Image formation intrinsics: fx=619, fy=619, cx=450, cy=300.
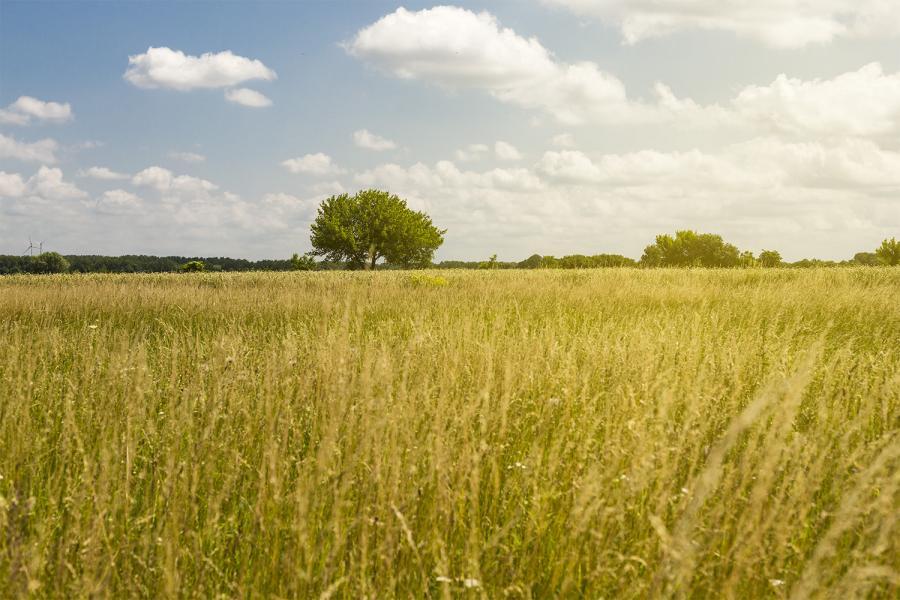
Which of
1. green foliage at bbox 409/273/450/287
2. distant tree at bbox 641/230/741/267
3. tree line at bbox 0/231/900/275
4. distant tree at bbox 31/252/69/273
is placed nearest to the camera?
green foliage at bbox 409/273/450/287

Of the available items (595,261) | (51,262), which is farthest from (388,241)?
(51,262)

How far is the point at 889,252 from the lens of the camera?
31.7m

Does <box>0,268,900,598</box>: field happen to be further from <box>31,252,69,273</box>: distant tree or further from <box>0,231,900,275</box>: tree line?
<box>31,252,69,273</box>: distant tree

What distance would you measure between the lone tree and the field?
4948cm

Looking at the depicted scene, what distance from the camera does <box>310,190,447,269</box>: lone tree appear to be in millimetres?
55000

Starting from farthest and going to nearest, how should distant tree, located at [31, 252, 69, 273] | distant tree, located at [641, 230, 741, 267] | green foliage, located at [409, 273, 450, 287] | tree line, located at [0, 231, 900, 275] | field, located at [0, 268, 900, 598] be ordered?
distant tree, located at [31, 252, 69, 273], distant tree, located at [641, 230, 741, 267], tree line, located at [0, 231, 900, 275], green foliage, located at [409, 273, 450, 287], field, located at [0, 268, 900, 598]

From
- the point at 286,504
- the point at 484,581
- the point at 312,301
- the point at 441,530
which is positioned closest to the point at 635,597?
the point at 484,581

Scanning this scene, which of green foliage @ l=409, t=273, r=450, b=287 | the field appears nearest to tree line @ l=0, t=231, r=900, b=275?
green foliage @ l=409, t=273, r=450, b=287

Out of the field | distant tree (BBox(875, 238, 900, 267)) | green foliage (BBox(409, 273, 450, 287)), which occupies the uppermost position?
distant tree (BBox(875, 238, 900, 267))

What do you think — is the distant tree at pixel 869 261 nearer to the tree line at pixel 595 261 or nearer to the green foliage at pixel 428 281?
the tree line at pixel 595 261

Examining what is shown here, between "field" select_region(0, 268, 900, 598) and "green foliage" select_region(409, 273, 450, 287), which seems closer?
"field" select_region(0, 268, 900, 598)

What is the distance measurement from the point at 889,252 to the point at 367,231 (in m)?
38.5

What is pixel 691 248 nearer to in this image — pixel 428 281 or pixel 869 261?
pixel 869 261

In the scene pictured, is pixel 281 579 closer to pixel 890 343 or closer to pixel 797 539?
pixel 797 539
